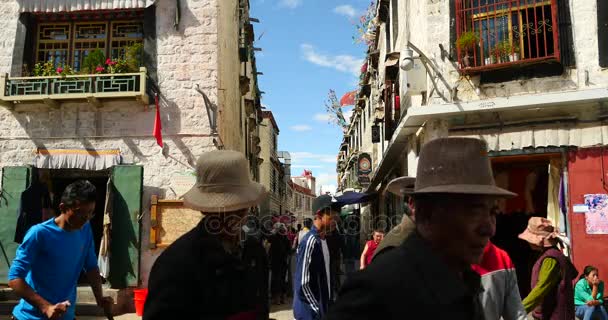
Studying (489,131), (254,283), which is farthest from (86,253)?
(489,131)

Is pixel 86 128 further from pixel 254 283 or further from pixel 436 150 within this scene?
pixel 436 150

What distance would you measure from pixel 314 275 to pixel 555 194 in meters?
6.12

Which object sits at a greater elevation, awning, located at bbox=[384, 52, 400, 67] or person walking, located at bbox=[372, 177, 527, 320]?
awning, located at bbox=[384, 52, 400, 67]

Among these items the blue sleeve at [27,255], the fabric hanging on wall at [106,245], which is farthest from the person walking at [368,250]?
the blue sleeve at [27,255]

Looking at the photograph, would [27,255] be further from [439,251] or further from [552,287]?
[552,287]

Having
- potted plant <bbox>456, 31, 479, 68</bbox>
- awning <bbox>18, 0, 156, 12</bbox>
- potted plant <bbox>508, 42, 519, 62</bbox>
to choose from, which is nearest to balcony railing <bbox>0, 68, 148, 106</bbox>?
awning <bbox>18, 0, 156, 12</bbox>

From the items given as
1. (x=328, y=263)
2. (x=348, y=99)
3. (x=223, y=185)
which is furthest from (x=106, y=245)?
(x=348, y=99)

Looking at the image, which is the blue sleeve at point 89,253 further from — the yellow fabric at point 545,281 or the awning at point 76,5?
the awning at point 76,5

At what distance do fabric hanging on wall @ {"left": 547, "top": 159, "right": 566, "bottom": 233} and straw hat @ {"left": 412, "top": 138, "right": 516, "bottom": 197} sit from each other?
319 inches

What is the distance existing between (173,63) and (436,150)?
10.1 meters

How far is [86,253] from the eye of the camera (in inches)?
156

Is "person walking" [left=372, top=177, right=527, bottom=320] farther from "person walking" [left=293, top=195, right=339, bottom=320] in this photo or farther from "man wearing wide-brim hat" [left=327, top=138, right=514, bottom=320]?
"person walking" [left=293, top=195, right=339, bottom=320]

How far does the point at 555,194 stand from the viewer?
8.91 metres

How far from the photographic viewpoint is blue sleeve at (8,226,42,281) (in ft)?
11.3
